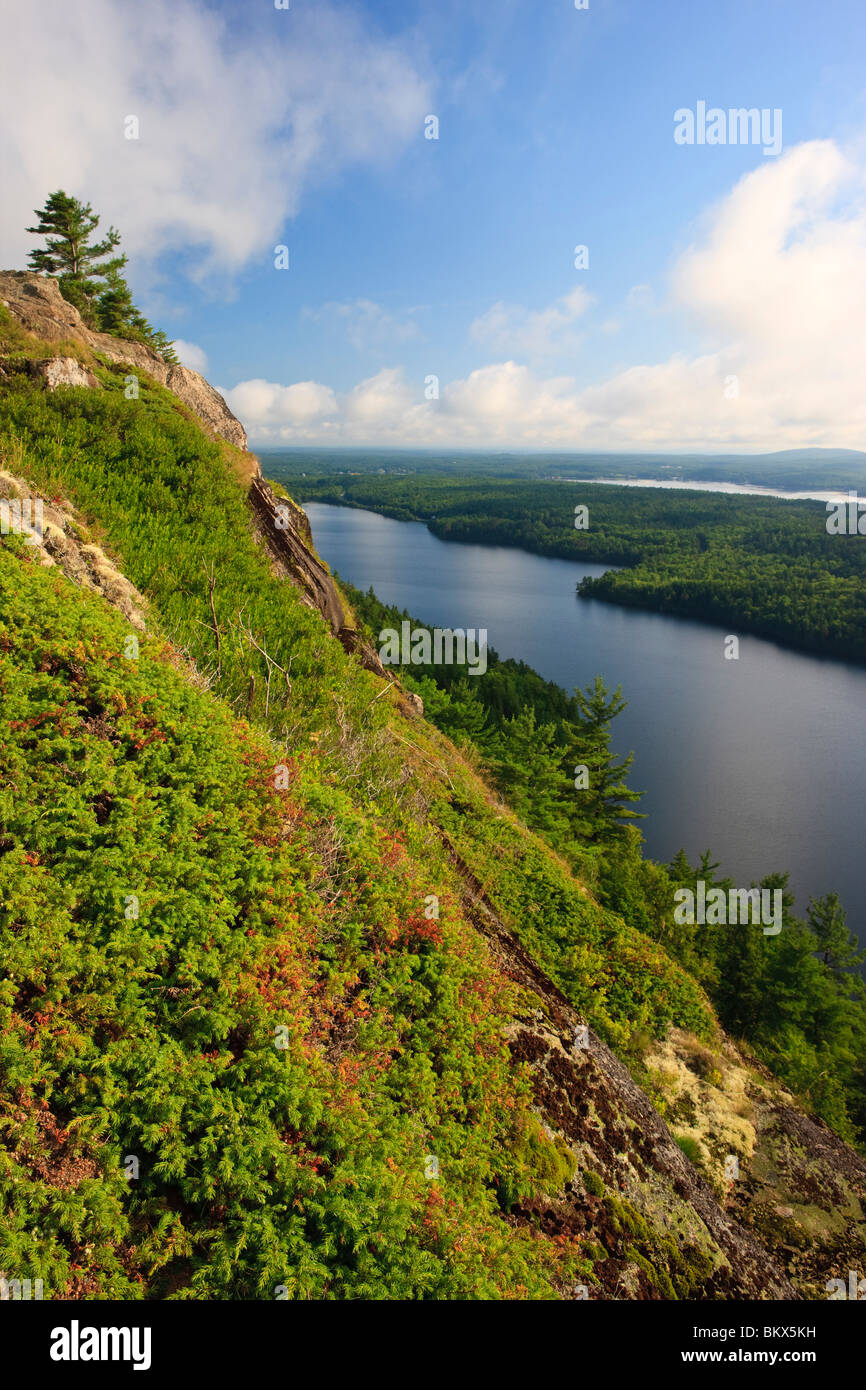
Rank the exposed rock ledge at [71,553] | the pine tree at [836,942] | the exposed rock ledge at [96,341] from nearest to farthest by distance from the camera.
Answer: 1. the exposed rock ledge at [71,553]
2. the exposed rock ledge at [96,341]
3. the pine tree at [836,942]

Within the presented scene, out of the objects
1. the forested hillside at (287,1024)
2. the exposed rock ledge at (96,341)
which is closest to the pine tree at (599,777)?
the forested hillside at (287,1024)

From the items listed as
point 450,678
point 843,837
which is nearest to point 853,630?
point 843,837

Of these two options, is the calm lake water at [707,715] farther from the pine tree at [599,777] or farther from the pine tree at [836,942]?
the pine tree at [599,777]

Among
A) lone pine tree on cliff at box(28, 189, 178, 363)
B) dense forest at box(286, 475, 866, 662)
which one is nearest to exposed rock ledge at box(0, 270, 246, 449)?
lone pine tree on cliff at box(28, 189, 178, 363)

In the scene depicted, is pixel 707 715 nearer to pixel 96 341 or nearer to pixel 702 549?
pixel 96 341

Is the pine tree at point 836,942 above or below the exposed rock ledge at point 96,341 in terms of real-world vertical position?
below

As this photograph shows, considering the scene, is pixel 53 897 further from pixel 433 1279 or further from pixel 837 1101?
pixel 837 1101
